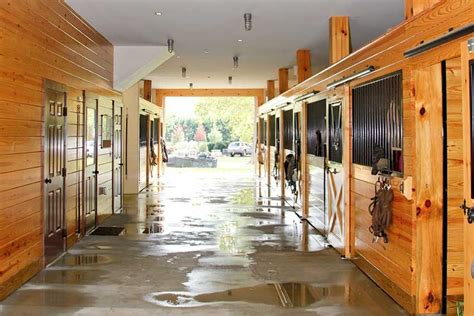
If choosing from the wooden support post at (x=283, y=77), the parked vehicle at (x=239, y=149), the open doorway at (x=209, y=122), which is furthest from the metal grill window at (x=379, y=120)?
the open doorway at (x=209, y=122)

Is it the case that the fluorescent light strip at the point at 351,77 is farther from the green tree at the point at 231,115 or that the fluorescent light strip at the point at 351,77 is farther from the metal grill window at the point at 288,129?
the green tree at the point at 231,115

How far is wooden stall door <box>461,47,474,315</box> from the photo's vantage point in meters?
2.92

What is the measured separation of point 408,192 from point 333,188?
244cm

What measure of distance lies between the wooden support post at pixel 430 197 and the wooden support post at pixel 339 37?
2.99m

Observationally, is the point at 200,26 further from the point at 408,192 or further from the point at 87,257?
the point at 408,192

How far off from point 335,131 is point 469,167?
3372 mm

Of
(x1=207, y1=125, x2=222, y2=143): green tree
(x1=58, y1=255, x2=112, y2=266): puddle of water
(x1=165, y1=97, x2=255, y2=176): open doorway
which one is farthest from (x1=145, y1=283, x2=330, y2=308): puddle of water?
(x1=207, y1=125, x2=222, y2=143): green tree

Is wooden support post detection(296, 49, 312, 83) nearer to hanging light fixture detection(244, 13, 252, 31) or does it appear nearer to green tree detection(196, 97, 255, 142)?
hanging light fixture detection(244, 13, 252, 31)

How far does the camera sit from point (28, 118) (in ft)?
15.6

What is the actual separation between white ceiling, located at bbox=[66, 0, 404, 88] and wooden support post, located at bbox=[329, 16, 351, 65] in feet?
0.41

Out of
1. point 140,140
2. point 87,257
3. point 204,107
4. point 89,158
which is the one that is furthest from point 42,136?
point 204,107

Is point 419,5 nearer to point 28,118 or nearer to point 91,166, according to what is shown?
point 28,118

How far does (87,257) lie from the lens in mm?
5691

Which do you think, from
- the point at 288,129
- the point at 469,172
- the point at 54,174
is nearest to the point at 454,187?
the point at 469,172
